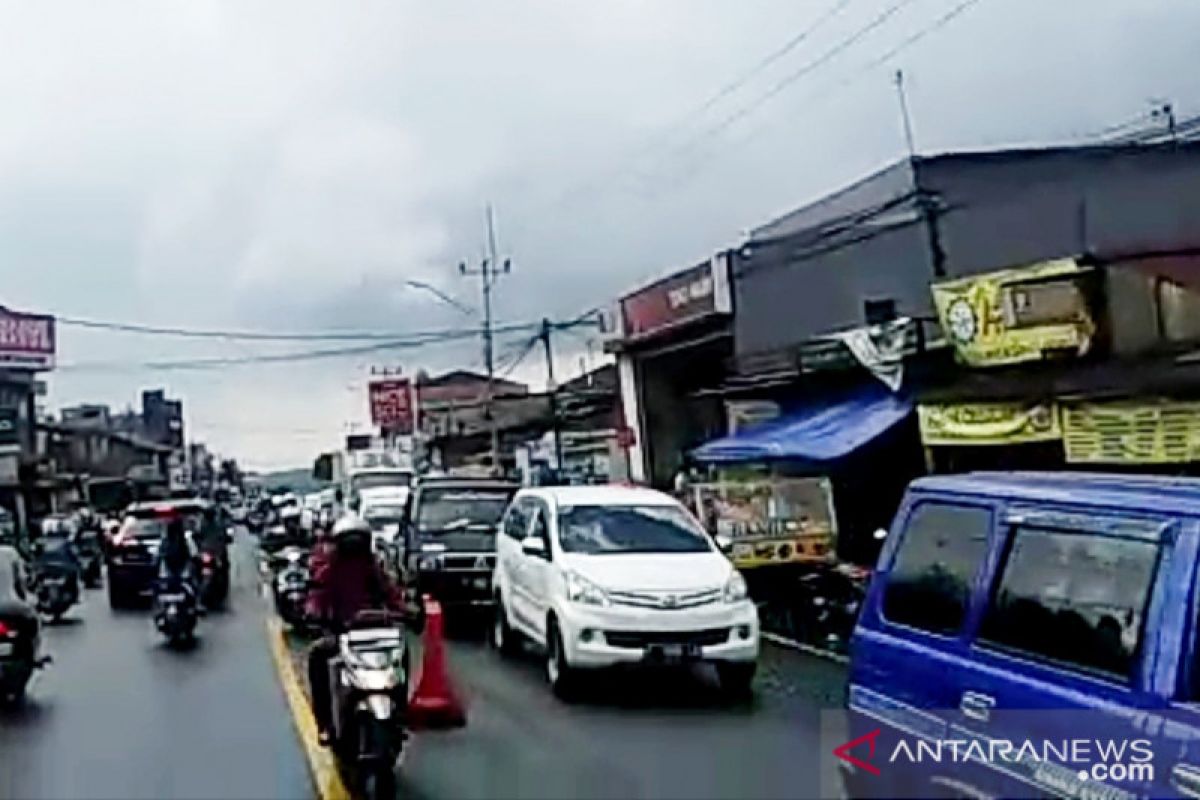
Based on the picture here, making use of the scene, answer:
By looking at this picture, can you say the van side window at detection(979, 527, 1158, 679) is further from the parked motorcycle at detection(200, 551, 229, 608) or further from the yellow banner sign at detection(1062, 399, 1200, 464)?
the parked motorcycle at detection(200, 551, 229, 608)

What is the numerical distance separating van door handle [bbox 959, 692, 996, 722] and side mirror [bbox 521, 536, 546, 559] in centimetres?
1109

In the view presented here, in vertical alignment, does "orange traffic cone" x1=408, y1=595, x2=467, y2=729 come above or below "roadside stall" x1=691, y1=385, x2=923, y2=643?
below

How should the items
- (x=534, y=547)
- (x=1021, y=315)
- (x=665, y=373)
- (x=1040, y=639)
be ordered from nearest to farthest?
(x=1040, y=639) < (x=534, y=547) < (x=1021, y=315) < (x=665, y=373)

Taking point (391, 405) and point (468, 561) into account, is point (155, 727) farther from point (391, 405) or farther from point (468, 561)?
point (391, 405)

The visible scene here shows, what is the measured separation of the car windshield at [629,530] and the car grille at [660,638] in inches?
58.7

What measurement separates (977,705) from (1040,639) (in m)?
0.35

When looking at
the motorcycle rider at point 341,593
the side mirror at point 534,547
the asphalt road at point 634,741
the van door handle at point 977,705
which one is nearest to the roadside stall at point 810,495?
the side mirror at point 534,547

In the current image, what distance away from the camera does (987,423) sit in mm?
19219

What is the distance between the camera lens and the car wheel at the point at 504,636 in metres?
20.1

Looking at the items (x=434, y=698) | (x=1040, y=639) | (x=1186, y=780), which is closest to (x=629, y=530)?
(x=434, y=698)

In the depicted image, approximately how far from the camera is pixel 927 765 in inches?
226

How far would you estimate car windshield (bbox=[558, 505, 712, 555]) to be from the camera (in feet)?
57.2

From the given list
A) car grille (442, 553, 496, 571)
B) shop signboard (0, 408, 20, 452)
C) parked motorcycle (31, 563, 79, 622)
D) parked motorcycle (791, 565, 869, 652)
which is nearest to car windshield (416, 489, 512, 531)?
car grille (442, 553, 496, 571)

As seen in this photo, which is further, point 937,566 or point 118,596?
point 118,596
